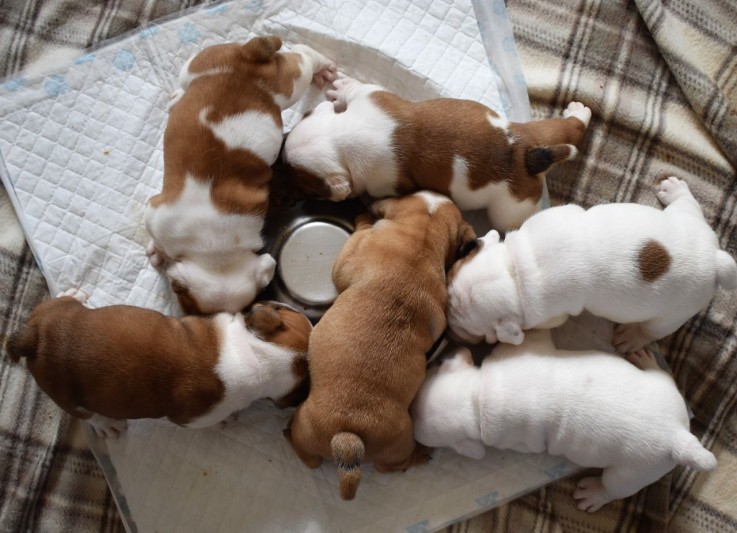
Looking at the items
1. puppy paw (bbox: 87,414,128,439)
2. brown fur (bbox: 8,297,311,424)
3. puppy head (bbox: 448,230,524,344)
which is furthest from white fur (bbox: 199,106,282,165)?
puppy paw (bbox: 87,414,128,439)

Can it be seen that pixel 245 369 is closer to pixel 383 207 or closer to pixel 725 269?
pixel 383 207

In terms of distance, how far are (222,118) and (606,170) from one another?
119cm

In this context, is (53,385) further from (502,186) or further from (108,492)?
(502,186)

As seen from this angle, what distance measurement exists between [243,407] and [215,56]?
950mm

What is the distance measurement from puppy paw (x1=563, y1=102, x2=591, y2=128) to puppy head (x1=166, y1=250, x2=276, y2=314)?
42.0 inches

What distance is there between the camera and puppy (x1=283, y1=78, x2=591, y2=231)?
200 centimetres

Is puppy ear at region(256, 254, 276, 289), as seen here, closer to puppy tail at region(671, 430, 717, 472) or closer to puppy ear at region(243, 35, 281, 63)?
puppy ear at region(243, 35, 281, 63)

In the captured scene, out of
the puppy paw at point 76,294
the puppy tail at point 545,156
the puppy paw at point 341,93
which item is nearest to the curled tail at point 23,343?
the puppy paw at point 76,294

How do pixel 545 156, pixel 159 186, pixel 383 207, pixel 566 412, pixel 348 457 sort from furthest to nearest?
pixel 159 186 → pixel 383 207 → pixel 545 156 → pixel 566 412 → pixel 348 457

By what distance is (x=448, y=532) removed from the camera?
2.12 metres

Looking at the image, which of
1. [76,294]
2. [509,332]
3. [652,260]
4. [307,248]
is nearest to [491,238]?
[509,332]

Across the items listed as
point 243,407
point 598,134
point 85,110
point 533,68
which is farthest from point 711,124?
point 85,110

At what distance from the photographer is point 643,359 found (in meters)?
2.08

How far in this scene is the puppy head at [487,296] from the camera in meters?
1.93
